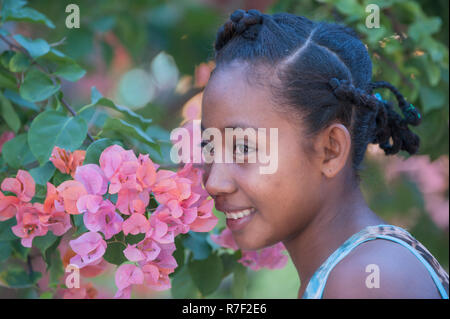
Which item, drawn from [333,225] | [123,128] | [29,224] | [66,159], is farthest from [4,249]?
[333,225]

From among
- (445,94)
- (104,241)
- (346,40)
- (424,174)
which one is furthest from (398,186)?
(104,241)

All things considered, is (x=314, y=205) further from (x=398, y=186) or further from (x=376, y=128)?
(x=398, y=186)

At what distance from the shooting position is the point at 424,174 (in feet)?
10.1

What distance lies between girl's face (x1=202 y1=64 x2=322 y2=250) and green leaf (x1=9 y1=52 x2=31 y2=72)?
477 mm

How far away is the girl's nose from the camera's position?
1.27 metres

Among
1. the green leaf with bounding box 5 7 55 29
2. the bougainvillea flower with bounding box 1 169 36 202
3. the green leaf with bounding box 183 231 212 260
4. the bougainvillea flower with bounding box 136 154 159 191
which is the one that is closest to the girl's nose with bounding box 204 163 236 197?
the bougainvillea flower with bounding box 136 154 159 191

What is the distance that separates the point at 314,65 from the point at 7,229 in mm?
773

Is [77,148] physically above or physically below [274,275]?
above

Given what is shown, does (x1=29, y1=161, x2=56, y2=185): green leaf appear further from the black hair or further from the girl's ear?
the girl's ear

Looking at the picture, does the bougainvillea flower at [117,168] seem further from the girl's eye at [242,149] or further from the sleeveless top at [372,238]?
the sleeveless top at [372,238]

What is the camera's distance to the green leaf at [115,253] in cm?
120

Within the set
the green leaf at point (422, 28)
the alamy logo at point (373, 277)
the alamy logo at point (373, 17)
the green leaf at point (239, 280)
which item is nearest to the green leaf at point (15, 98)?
the green leaf at point (239, 280)

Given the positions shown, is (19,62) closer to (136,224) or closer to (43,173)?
(43,173)
